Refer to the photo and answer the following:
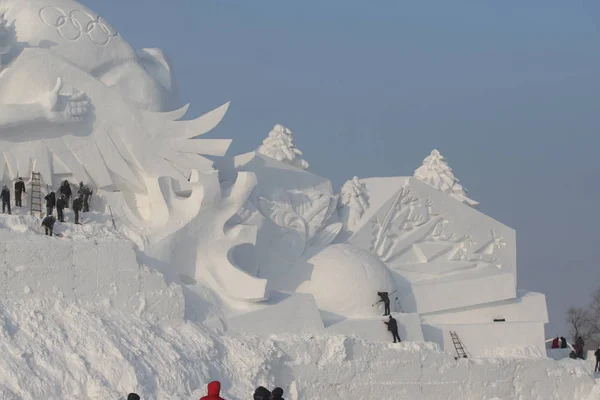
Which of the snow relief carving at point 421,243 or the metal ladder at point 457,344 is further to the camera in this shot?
the snow relief carving at point 421,243

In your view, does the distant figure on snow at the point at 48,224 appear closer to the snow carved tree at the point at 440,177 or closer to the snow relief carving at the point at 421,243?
the snow relief carving at the point at 421,243

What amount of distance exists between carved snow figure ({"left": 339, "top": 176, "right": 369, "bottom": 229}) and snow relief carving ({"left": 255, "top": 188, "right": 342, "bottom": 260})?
408 millimetres

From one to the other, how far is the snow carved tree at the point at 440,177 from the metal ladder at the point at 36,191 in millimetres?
9504

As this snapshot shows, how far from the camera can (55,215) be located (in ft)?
58.0

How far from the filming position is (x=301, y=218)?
21.3 m

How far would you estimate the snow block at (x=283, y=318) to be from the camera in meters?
18.1

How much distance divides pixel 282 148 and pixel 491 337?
5852mm

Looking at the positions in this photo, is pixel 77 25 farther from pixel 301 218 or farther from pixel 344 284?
pixel 344 284

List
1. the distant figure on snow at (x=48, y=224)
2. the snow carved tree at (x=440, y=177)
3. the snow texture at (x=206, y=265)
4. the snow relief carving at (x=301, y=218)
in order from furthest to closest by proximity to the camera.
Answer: the snow carved tree at (x=440, y=177) → the snow relief carving at (x=301, y=218) → the distant figure on snow at (x=48, y=224) → the snow texture at (x=206, y=265)

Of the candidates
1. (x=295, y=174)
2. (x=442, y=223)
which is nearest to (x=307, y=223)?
(x=295, y=174)

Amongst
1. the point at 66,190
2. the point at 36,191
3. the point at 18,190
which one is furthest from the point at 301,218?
the point at 18,190

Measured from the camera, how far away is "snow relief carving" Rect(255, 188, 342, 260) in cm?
2094

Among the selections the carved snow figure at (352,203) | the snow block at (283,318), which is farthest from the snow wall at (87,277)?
the carved snow figure at (352,203)

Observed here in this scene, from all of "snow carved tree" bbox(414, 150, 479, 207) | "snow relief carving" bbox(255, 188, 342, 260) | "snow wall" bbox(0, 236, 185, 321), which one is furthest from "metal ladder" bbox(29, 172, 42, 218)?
"snow carved tree" bbox(414, 150, 479, 207)
